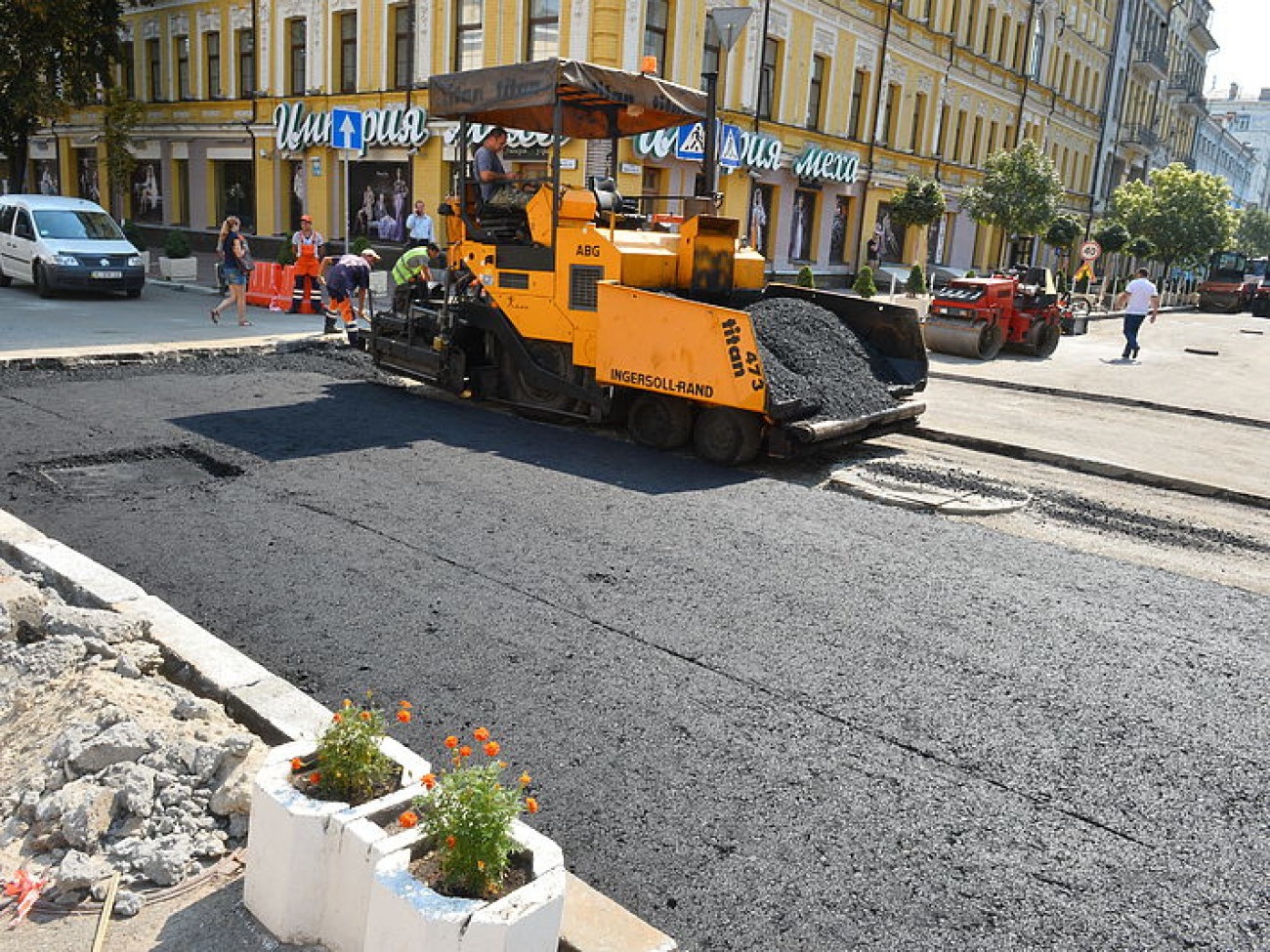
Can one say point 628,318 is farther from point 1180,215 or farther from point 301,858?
point 1180,215

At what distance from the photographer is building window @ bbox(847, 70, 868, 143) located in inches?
1182

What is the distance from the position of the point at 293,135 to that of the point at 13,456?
2201 cm

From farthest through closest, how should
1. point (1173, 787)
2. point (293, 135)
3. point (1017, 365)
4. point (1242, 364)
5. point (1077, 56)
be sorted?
point (1077, 56) < point (293, 135) < point (1242, 364) < point (1017, 365) < point (1173, 787)

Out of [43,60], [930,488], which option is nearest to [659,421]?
[930,488]

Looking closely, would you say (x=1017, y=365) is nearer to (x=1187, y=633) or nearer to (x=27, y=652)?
(x=1187, y=633)

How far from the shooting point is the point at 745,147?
2497cm

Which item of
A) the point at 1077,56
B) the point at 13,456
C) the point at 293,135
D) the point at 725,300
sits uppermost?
the point at 1077,56

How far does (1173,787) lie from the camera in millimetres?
3955

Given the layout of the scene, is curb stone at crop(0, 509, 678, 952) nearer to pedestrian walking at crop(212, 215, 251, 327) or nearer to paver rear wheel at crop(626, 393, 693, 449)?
paver rear wheel at crop(626, 393, 693, 449)

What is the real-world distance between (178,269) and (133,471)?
17631 mm

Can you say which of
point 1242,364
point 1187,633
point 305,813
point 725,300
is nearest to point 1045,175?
point 1242,364

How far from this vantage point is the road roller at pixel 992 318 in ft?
58.9

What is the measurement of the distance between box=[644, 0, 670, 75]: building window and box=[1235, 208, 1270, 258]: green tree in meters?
81.1

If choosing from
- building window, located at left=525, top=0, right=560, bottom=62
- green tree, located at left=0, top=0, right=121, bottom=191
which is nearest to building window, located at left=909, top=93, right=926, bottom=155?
building window, located at left=525, top=0, right=560, bottom=62
